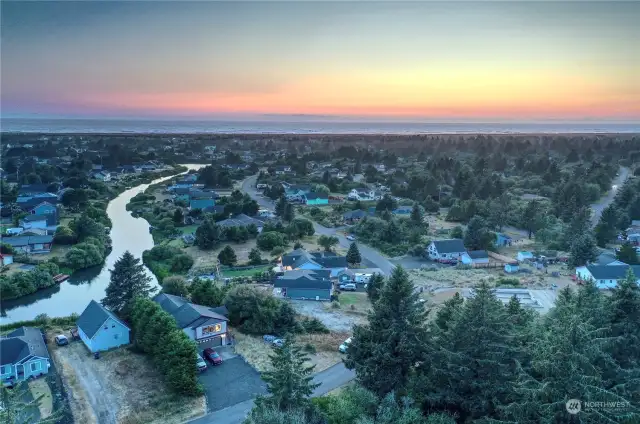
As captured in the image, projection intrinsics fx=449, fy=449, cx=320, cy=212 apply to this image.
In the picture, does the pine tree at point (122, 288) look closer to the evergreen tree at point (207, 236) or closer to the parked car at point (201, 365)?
the parked car at point (201, 365)

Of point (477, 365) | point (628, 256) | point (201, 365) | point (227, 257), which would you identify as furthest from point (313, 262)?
point (628, 256)

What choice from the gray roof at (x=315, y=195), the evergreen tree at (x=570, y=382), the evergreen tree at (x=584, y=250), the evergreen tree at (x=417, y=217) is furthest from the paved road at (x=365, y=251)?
the evergreen tree at (x=570, y=382)

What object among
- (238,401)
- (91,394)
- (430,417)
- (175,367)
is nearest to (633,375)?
(430,417)

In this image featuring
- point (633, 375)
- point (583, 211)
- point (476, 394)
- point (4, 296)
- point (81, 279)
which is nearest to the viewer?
point (633, 375)

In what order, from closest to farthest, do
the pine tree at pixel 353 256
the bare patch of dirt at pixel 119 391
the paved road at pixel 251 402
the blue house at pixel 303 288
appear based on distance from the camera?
1. the paved road at pixel 251 402
2. the bare patch of dirt at pixel 119 391
3. the blue house at pixel 303 288
4. the pine tree at pixel 353 256

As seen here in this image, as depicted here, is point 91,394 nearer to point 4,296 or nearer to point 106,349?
point 106,349

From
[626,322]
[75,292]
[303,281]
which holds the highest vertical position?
[626,322]

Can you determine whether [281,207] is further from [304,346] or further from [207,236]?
[304,346]
